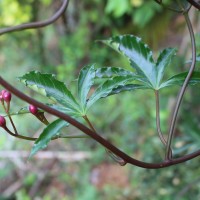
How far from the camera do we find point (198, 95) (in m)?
2.02

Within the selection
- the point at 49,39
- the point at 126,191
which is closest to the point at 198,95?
the point at 126,191

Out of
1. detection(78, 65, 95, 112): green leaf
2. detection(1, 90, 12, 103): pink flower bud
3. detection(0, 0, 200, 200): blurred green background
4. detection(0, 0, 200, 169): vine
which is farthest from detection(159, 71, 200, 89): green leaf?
detection(0, 0, 200, 200): blurred green background

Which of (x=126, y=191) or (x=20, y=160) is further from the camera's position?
(x=20, y=160)

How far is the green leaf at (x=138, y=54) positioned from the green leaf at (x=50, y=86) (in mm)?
130

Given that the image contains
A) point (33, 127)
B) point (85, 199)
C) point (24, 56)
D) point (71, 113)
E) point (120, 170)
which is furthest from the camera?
point (24, 56)

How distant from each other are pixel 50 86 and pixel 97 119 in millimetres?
2641

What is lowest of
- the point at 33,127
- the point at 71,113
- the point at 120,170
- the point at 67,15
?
the point at 120,170

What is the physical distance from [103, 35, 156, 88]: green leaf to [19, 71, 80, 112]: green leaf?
0.43 feet

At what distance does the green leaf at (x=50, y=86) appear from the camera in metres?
0.56

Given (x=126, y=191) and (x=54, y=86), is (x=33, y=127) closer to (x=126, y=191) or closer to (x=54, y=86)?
(x=126, y=191)

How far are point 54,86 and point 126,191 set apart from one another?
6.73ft

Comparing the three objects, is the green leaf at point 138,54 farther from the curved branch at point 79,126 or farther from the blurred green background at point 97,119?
the blurred green background at point 97,119

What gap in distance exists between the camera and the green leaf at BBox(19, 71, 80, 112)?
0.56 meters

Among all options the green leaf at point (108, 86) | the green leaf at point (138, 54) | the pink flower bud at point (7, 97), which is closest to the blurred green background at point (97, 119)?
the green leaf at point (138, 54)
